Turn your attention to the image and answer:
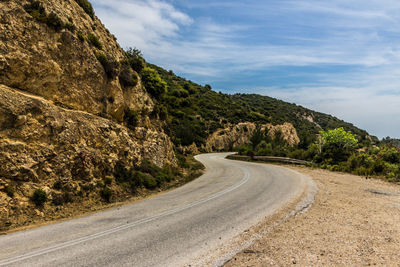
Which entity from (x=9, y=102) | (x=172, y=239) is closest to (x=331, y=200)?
(x=172, y=239)

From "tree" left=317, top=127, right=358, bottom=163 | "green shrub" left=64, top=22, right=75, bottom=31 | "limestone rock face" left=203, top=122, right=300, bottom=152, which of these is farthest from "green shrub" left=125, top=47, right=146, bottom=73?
"limestone rock face" left=203, top=122, right=300, bottom=152

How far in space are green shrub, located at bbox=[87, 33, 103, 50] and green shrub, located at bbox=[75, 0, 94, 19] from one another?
387 cm

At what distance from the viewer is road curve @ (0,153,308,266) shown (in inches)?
199

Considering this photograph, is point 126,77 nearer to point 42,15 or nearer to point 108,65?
point 108,65

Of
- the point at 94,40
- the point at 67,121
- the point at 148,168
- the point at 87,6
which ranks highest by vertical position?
the point at 87,6

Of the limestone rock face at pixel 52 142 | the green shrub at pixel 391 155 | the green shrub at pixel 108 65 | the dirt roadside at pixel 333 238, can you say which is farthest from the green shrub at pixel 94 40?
the green shrub at pixel 391 155

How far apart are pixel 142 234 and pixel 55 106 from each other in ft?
27.9

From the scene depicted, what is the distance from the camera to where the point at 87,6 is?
1755 centimetres

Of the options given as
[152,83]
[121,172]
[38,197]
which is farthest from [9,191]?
[152,83]

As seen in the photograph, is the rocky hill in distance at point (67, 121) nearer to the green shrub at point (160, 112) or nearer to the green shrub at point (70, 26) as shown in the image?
the green shrub at point (70, 26)

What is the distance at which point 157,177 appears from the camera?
1509 cm

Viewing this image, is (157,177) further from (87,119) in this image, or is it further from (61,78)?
(61,78)

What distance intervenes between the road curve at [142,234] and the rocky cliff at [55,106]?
270cm

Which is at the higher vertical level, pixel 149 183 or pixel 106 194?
pixel 149 183
